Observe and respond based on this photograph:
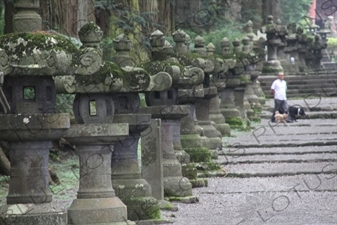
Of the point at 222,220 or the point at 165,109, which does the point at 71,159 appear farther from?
the point at 222,220

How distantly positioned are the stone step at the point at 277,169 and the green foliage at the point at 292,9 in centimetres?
4729

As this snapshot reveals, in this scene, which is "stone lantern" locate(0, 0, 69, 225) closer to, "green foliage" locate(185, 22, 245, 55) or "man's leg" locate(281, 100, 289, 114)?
"man's leg" locate(281, 100, 289, 114)

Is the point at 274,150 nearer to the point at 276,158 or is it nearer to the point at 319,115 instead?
Answer: the point at 276,158

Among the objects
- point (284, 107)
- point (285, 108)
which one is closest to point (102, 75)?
point (284, 107)

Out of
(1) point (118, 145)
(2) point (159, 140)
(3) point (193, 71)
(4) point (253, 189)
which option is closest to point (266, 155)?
(4) point (253, 189)

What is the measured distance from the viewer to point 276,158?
2748 cm

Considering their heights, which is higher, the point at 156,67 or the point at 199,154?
the point at 156,67

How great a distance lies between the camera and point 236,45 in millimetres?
35438

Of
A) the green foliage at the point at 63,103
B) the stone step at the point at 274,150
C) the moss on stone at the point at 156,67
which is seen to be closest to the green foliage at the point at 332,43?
the stone step at the point at 274,150

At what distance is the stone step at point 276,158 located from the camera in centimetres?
2673

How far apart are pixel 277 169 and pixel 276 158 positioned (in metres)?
2.07

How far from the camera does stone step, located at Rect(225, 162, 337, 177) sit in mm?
24531

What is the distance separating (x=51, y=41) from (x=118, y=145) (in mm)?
3672

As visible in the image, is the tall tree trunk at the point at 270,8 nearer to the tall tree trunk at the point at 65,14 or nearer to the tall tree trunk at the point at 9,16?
the tall tree trunk at the point at 65,14
